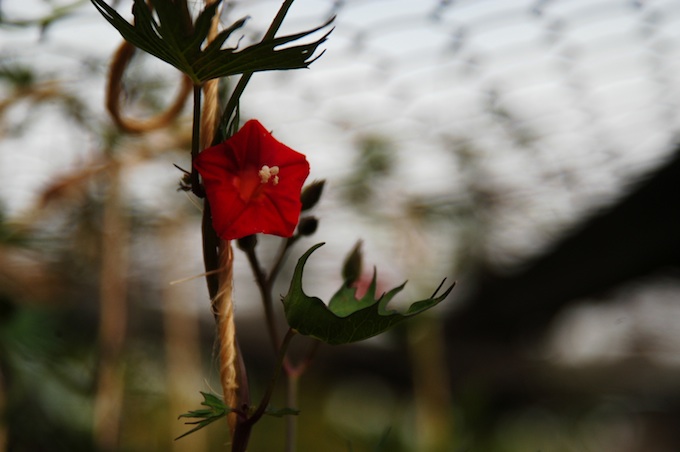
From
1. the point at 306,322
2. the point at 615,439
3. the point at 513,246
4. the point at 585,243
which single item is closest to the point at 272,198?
the point at 306,322

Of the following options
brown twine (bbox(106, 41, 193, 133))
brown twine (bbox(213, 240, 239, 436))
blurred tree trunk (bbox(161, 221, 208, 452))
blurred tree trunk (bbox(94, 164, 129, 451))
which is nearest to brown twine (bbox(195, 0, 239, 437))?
brown twine (bbox(213, 240, 239, 436))

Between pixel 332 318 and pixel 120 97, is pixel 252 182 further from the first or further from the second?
pixel 120 97

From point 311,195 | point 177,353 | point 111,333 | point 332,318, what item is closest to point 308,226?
point 311,195

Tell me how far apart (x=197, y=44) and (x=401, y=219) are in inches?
47.8

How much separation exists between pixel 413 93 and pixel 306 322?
3.43ft

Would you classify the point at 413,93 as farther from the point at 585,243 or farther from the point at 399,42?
the point at 585,243

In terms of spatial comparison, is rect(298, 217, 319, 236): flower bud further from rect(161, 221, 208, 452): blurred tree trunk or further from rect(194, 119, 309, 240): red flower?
rect(161, 221, 208, 452): blurred tree trunk

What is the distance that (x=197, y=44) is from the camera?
0.74ft

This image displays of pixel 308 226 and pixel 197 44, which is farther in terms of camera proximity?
pixel 308 226

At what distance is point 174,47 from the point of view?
226mm

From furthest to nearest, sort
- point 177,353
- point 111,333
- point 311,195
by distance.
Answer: point 177,353
point 111,333
point 311,195

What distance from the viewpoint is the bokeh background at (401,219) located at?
0.79 meters

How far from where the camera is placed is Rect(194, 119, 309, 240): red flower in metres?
0.24

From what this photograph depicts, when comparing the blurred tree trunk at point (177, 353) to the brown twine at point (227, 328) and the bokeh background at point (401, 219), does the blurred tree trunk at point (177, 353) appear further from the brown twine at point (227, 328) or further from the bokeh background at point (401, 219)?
the brown twine at point (227, 328)
